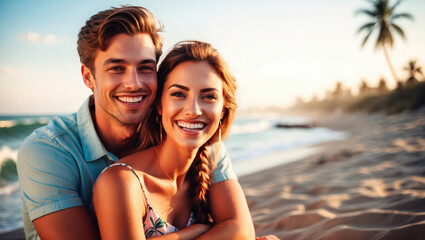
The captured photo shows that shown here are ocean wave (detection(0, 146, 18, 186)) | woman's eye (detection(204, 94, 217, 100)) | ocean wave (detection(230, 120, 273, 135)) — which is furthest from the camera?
ocean wave (detection(230, 120, 273, 135))

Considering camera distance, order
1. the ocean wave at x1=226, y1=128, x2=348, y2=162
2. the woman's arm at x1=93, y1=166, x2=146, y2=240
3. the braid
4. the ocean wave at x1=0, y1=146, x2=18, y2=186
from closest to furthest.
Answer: the woman's arm at x1=93, y1=166, x2=146, y2=240 < the braid < the ocean wave at x1=0, y1=146, x2=18, y2=186 < the ocean wave at x1=226, y1=128, x2=348, y2=162

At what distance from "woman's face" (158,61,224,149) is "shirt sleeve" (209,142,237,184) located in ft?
1.46

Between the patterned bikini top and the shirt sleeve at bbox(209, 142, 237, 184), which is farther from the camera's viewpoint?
the shirt sleeve at bbox(209, 142, 237, 184)

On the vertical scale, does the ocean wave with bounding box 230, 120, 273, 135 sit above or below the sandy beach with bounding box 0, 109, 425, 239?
below

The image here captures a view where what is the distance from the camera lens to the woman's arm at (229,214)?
207cm

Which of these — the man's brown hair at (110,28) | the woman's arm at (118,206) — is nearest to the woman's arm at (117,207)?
the woman's arm at (118,206)

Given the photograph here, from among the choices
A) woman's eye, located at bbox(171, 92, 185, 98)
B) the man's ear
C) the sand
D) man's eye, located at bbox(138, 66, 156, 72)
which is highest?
the man's ear

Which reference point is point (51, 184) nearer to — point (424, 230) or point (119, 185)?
point (119, 185)

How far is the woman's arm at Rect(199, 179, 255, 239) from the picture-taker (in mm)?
2072

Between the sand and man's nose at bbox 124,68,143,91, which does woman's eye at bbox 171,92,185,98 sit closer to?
man's nose at bbox 124,68,143,91

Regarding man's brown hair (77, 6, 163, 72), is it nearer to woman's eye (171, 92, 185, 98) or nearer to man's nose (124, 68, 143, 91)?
man's nose (124, 68, 143, 91)

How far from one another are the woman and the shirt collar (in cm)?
39

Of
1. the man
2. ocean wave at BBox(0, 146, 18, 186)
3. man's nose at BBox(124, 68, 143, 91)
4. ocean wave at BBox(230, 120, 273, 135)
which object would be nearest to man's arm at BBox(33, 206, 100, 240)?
the man

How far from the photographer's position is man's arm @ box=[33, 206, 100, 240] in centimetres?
184
